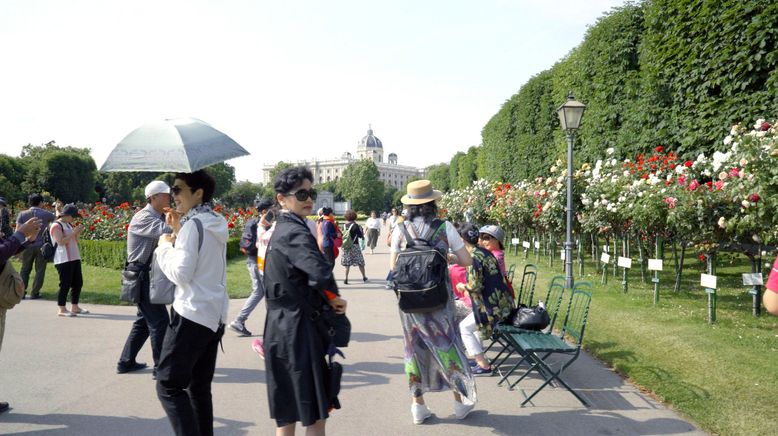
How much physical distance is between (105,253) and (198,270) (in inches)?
515

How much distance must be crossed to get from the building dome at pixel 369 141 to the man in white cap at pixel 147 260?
165 m

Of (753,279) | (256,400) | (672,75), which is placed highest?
(672,75)

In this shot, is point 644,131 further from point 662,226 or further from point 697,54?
point 662,226

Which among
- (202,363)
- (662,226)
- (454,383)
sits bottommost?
(454,383)

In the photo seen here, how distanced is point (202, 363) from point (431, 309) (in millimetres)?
1572

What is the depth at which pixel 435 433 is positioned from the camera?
155 inches

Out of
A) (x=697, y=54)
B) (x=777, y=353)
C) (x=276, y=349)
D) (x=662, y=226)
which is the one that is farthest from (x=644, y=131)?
(x=276, y=349)

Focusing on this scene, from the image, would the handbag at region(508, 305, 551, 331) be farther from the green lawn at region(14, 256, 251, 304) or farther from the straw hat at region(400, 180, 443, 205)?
the green lawn at region(14, 256, 251, 304)

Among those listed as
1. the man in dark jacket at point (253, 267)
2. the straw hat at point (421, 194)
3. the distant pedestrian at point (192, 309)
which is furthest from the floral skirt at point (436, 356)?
the man in dark jacket at point (253, 267)

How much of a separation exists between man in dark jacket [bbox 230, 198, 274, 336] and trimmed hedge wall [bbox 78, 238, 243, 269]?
680 centimetres

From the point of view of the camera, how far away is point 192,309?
3.08 meters

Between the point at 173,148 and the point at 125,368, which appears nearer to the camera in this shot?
the point at 173,148

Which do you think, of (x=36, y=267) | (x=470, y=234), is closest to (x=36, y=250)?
(x=36, y=267)

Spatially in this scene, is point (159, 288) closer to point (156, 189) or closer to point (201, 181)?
point (201, 181)
